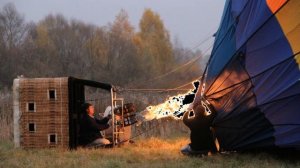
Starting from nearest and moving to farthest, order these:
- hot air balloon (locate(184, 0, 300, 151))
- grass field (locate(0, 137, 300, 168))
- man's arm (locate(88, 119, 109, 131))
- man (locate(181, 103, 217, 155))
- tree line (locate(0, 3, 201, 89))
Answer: hot air balloon (locate(184, 0, 300, 151))
grass field (locate(0, 137, 300, 168))
man (locate(181, 103, 217, 155))
man's arm (locate(88, 119, 109, 131))
tree line (locate(0, 3, 201, 89))

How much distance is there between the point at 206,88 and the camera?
7.98 metres

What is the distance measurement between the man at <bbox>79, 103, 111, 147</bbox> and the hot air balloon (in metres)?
2.33

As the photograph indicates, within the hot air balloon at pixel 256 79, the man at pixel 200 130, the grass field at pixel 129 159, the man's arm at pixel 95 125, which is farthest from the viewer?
the man's arm at pixel 95 125

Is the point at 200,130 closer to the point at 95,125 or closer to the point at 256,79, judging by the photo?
the point at 256,79

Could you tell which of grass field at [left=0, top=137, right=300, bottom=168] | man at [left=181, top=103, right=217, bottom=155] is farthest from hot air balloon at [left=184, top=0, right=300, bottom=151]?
grass field at [left=0, top=137, right=300, bottom=168]

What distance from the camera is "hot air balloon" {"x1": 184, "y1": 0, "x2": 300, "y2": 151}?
6.97m

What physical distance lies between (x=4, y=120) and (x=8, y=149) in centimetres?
359

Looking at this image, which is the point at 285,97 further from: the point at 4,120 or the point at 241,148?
the point at 4,120

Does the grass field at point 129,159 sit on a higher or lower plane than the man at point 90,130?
lower

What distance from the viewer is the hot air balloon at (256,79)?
6.97 metres

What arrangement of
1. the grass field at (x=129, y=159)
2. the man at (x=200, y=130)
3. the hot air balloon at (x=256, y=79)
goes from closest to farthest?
the hot air balloon at (x=256, y=79) → the grass field at (x=129, y=159) → the man at (x=200, y=130)

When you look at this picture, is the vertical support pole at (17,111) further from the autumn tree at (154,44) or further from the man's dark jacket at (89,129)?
the autumn tree at (154,44)

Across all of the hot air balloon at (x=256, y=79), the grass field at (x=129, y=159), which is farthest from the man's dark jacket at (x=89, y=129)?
the hot air balloon at (x=256, y=79)

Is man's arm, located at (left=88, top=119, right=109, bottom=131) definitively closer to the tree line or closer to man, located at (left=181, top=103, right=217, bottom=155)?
man, located at (left=181, top=103, right=217, bottom=155)
